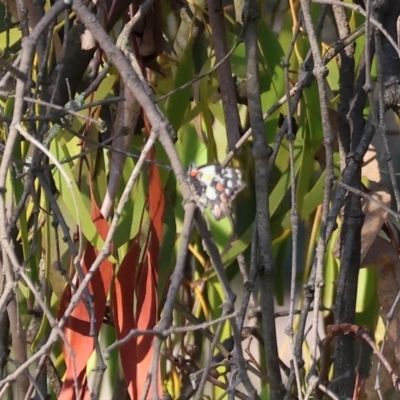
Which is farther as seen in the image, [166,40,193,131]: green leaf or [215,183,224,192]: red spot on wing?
[166,40,193,131]: green leaf

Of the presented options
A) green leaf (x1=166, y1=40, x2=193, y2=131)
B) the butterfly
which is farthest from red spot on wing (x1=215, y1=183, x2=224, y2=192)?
green leaf (x1=166, y1=40, x2=193, y2=131)

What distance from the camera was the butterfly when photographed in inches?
18.6

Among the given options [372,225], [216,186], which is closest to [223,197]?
[216,186]

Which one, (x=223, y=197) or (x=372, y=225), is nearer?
(x=223, y=197)

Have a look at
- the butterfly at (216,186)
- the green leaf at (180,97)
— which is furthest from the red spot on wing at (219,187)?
the green leaf at (180,97)

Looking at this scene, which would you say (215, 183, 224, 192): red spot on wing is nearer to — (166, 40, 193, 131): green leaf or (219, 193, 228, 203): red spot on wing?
(219, 193, 228, 203): red spot on wing

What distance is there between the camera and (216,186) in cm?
50

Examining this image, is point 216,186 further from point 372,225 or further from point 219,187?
point 372,225

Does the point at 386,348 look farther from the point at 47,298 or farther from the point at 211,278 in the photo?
the point at 47,298

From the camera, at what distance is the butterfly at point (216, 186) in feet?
1.55

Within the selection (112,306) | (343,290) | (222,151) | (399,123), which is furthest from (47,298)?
(399,123)

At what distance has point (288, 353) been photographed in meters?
1.03

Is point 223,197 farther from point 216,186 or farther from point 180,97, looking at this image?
point 180,97

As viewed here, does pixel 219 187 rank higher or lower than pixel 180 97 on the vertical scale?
lower
